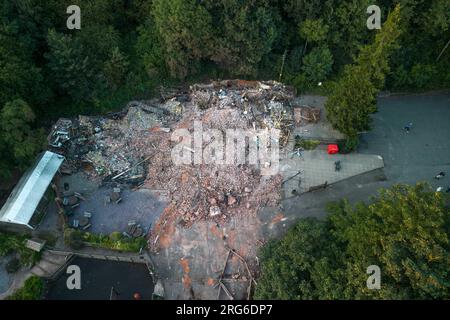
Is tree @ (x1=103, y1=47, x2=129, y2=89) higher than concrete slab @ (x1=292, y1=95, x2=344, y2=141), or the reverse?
tree @ (x1=103, y1=47, x2=129, y2=89)

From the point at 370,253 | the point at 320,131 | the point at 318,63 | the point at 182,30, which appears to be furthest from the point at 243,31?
the point at 370,253

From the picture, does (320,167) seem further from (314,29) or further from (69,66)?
(69,66)

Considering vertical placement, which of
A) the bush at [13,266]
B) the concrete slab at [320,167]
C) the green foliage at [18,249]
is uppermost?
the concrete slab at [320,167]

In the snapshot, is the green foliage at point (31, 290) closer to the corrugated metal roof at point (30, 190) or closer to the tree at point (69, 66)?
the corrugated metal roof at point (30, 190)

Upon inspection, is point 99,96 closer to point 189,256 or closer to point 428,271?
point 189,256

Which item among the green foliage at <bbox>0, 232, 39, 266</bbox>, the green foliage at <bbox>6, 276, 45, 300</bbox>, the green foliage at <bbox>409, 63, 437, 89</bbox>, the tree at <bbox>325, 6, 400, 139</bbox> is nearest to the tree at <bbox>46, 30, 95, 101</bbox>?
the green foliage at <bbox>0, 232, 39, 266</bbox>

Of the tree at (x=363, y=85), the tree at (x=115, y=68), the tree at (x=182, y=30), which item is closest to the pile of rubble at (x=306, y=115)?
the tree at (x=363, y=85)

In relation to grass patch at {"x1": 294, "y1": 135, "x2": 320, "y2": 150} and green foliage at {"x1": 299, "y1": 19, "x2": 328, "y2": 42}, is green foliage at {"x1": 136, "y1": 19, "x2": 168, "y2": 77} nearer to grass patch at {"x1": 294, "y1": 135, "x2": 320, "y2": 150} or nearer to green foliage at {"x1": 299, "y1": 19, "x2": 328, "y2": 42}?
green foliage at {"x1": 299, "y1": 19, "x2": 328, "y2": 42}
